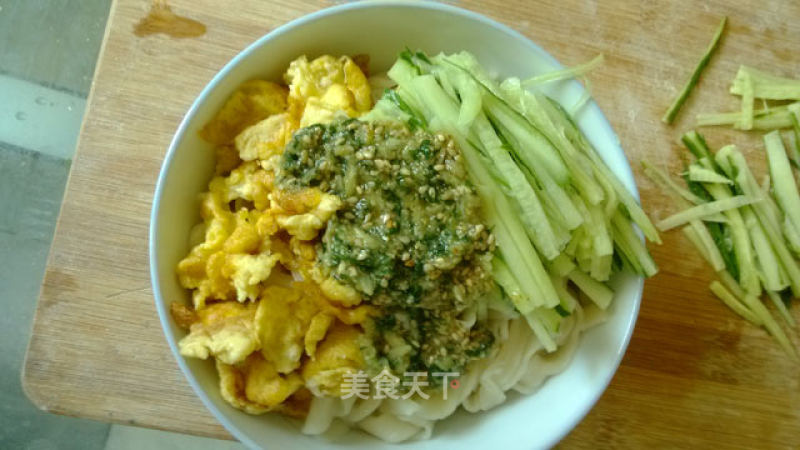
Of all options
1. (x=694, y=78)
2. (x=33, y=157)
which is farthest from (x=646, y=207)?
(x=33, y=157)

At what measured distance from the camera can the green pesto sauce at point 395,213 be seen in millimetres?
1937

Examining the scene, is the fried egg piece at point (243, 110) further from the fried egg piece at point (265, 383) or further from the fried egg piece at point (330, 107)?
the fried egg piece at point (265, 383)

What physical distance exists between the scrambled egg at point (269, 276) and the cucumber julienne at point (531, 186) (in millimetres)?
283

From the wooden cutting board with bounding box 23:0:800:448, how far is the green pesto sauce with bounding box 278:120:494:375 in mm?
906

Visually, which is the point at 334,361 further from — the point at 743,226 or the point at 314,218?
the point at 743,226

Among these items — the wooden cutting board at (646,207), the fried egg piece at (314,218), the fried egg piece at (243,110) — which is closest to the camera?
the fried egg piece at (314,218)

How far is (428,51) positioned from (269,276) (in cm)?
99

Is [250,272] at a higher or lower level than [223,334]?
higher

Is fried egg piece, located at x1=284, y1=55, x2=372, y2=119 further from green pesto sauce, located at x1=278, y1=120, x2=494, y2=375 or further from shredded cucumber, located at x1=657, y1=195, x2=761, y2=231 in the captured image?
shredded cucumber, located at x1=657, y1=195, x2=761, y2=231

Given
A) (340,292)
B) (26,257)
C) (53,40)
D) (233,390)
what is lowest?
(26,257)

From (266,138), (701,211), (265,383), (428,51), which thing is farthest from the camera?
(701,211)

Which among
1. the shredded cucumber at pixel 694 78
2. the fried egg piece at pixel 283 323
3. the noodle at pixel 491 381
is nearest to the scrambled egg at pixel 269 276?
the fried egg piece at pixel 283 323

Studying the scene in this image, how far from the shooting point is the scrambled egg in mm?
1980

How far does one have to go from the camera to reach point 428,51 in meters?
2.37
